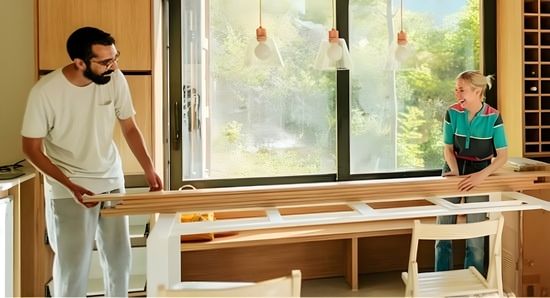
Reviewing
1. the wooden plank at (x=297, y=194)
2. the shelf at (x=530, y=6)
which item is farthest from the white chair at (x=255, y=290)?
the shelf at (x=530, y=6)

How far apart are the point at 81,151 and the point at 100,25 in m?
0.95

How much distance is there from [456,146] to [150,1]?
6.53ft

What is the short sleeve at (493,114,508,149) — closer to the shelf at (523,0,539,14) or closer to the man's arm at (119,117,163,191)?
the shelf at (523,0,539,14)

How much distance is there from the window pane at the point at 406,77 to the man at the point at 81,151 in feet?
6.41

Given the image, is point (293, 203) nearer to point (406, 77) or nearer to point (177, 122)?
point (177, 122)

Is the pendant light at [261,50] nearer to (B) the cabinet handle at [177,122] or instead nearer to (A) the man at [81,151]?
(B) the cabinet handle at [177,122]

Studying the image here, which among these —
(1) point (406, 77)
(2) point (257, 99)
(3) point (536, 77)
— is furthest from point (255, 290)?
(3) point (536, 77)

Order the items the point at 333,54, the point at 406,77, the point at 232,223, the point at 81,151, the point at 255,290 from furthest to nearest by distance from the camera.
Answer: the point at 406,77, the point at 333,54, the point at 81,151, the point at 232,223, the point at 255,290

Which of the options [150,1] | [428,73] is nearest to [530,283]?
[428,73]

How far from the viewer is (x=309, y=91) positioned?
3734 mm

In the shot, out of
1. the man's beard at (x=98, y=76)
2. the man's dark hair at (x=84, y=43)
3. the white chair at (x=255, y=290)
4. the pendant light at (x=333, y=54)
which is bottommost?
the white chair at (x=255, y=290)

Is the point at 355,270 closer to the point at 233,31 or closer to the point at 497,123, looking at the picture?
the point at 497,123

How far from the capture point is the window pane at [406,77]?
3.80 m

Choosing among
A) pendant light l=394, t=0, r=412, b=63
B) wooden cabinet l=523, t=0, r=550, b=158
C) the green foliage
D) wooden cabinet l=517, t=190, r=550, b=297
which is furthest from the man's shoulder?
wooden cabinet l=523, t=0, r=550, b=158
